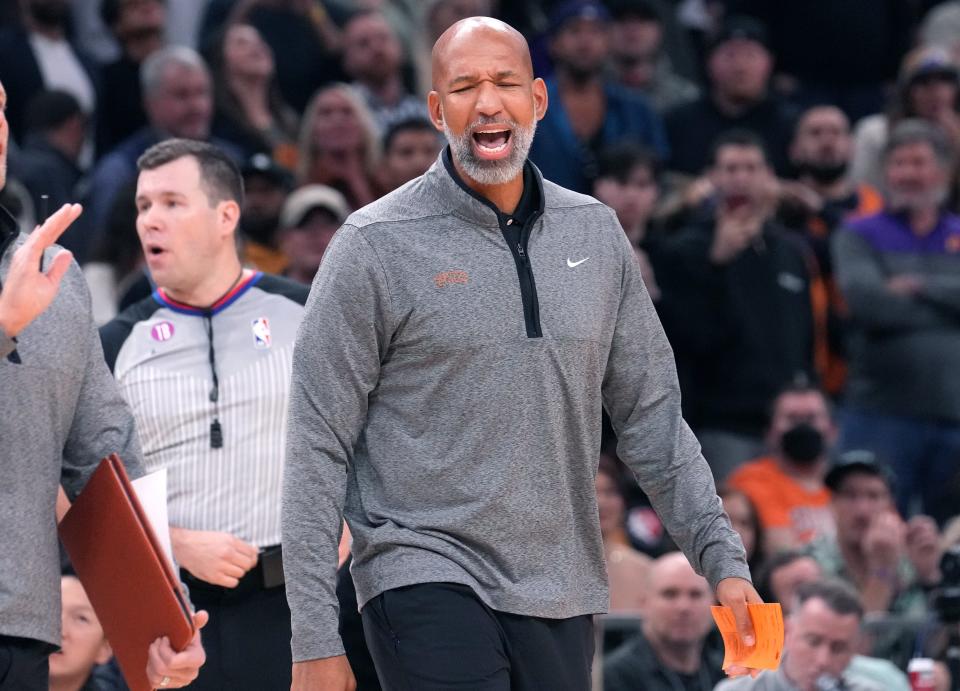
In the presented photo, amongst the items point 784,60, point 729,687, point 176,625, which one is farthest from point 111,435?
point 784,60

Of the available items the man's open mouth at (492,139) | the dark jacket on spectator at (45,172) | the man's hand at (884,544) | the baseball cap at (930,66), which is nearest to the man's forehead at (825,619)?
the man's hand at (884,544)

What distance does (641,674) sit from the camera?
7.25 meters

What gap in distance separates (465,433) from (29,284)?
0.96 metres

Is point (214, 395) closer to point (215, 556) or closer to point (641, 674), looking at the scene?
point (215, 556)

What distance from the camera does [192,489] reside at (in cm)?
Result: 500

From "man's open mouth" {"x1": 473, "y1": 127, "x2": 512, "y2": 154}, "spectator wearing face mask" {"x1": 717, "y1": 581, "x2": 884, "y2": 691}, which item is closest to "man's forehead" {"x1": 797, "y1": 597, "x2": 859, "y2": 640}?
"spectator wearing face mask" {"x1": 717, "y1": 581, "x2": 884, "y2": 691}

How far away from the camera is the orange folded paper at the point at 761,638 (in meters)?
4.03

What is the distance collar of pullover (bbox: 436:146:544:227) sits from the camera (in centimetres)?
414

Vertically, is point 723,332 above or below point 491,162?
below

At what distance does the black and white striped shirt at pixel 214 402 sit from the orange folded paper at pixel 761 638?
4.67 feet

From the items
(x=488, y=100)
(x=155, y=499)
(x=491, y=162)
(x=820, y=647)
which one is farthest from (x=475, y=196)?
(x=820, y=647)

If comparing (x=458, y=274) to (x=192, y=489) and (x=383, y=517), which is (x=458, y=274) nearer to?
(x=383, y=517)

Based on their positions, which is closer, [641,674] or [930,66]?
[641,674]

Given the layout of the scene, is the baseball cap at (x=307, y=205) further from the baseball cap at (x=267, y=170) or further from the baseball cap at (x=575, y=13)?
the baseball cap at (x=575, y=13)
